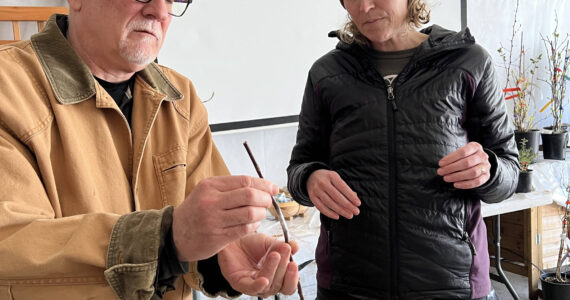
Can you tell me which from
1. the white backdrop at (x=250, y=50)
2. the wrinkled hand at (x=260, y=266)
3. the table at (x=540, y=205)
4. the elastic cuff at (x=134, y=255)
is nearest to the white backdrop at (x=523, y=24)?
the table at (x=540, y=205)

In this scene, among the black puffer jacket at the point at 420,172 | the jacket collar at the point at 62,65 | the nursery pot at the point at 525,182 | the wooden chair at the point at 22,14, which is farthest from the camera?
the nursery pot at the point at 525,182

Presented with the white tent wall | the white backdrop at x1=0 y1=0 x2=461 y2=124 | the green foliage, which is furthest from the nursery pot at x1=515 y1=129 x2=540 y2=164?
the white tent wall

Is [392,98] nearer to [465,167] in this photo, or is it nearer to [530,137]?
[465,167]

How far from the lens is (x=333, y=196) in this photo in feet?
4.64

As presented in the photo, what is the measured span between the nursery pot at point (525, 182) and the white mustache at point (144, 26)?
2.70 m

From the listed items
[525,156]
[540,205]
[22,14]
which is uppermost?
[22,14]

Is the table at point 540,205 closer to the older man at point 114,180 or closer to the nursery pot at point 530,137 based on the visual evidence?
the nursery pot at point 530,137

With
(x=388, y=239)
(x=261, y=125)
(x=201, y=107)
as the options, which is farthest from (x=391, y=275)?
(x=261, y=125)

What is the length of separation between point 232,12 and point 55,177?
78.3 inches

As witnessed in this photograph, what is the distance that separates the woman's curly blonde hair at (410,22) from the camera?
1564 millimetres

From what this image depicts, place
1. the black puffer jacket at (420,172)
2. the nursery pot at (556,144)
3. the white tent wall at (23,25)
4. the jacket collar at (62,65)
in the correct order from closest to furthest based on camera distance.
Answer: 1. the jacket collar at (62,65)
2. the black puffer jacket at (420,172)
3. the white tent wall at (23,25)
4. the nursery pot at (556,144)

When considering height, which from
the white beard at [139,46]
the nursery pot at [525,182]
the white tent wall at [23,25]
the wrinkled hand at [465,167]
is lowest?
the nursery pot at [525,182]

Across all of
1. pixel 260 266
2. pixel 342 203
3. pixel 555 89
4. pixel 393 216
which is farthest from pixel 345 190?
pixel 555 89

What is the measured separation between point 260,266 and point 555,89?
3637 mm
